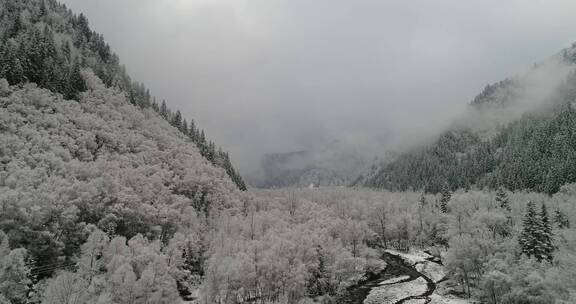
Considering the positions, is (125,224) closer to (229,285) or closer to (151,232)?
(151,232)

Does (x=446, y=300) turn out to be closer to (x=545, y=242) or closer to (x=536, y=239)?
(x=536, y=239)

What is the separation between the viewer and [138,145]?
166500mm

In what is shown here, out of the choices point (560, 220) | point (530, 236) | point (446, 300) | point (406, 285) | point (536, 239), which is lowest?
point (446, 300)

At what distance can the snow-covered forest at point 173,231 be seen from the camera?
289ft

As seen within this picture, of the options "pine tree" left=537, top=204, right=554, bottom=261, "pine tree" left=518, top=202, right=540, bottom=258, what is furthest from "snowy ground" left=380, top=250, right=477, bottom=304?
"pine tree" left=537, top=204, right=554, bottom=261

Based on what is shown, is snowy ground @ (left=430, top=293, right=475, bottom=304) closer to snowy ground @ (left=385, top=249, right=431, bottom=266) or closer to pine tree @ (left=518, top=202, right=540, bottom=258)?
pine tree @ (left=518, top=202, right=540, bottom=258)

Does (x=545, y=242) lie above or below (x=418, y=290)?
above

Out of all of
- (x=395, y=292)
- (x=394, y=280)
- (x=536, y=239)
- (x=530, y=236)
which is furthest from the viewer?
(x=394, y=280)

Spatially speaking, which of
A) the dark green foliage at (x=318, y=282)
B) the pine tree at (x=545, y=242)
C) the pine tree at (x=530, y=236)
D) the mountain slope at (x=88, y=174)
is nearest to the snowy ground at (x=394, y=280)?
the dark green foliage at (x=318, y=282)

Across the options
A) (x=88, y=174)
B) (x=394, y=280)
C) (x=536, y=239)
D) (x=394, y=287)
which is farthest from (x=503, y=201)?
(x=88, y=174)

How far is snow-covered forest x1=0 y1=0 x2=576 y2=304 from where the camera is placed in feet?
289

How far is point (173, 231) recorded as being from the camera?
133750 millimetres

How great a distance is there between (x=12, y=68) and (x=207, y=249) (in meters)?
89.4

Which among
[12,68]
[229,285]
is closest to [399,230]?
[229,285]
